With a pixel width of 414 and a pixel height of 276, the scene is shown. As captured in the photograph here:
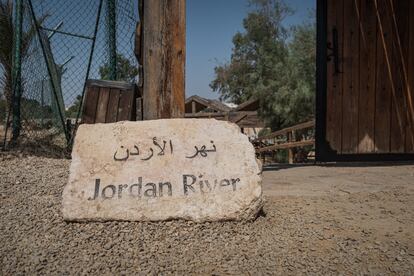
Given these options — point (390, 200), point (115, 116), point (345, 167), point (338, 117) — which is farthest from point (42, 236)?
point (338, 117)

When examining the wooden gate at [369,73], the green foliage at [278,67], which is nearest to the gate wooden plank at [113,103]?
the wooden gate at [369,73]

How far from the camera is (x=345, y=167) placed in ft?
13.5

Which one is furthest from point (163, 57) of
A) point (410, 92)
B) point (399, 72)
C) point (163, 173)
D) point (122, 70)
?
point (410, 92)

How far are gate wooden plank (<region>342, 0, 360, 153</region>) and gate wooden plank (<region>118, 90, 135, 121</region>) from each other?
8.64 ft

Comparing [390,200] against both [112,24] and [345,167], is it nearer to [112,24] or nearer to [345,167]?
[345,167]

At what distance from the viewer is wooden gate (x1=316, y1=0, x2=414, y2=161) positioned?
433cm

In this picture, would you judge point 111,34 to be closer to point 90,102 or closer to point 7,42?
A: point 90,102

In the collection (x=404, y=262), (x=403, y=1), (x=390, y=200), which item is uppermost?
(x=403, y=1)

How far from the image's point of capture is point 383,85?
14.3 ft

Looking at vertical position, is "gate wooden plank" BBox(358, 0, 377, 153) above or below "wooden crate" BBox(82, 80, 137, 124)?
above

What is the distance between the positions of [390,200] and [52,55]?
472 centimetres

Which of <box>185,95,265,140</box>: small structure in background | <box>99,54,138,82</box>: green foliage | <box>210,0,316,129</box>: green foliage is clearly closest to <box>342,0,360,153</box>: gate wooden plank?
<box>99,54,138,82</box>: green foliage

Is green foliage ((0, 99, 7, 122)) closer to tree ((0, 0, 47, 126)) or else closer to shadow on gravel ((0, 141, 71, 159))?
tree ((0, 0, 47, 126))

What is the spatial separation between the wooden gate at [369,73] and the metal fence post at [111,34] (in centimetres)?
250
